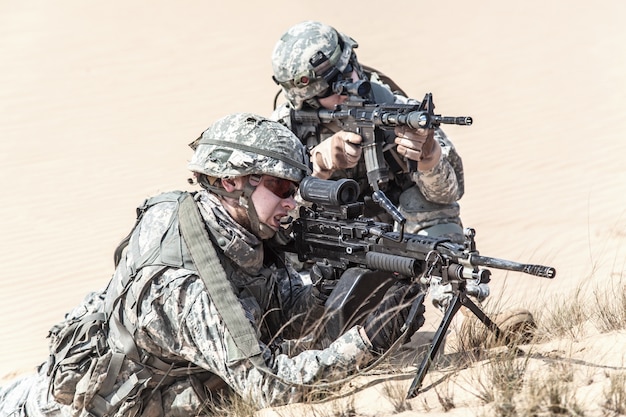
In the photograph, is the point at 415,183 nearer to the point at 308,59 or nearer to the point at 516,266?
the point at 308,59

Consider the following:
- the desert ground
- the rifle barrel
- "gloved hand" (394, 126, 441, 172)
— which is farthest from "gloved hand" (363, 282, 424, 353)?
the desert ground

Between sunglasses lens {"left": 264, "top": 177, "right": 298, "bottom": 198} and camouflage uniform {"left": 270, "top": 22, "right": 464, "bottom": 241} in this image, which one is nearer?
sunglasses lens {"left": 264, "top": 177, "right": 298, "bottom": 198}

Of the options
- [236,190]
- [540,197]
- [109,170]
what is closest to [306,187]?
[236,190]

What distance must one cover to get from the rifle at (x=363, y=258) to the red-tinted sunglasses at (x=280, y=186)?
3.1 inches

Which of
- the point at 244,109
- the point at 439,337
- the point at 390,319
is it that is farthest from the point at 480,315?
the point at 244,109

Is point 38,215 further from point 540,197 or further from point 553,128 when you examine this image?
point 553,128

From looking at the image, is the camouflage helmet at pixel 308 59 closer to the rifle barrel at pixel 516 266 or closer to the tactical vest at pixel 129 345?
the tactical vest at pixel 129 345

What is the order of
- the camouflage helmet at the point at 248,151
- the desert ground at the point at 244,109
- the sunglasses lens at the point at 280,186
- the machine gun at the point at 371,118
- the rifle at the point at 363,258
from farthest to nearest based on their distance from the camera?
the desert ground at the point at 244,109 → the machine gun at the point at 371,118 → the sunglasses lens at the point at 280,186 → the camouflage helmet at the point at 248,151 → the rifle at the point at 363,258

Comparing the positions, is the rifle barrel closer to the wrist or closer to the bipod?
the bipod

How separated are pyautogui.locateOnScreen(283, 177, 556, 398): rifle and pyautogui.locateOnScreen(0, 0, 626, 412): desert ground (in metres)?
2.60

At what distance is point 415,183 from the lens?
6492mm

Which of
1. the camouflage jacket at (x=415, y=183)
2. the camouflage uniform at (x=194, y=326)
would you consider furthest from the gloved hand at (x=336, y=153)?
the camouflage uniform at (x=194, y=326)

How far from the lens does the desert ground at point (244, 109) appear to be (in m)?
9.82

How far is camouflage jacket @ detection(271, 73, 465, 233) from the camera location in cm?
622
